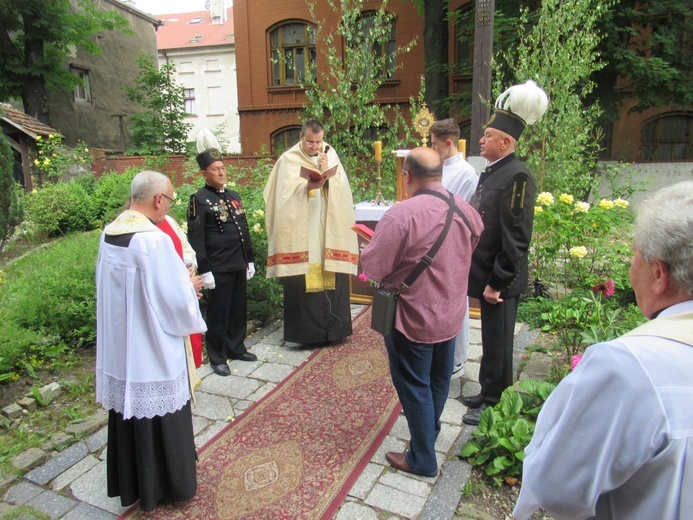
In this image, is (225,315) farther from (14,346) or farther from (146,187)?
(146,187)

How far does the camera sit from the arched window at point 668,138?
14.2m

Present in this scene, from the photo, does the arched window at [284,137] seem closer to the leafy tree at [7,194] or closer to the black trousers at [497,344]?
the leafy tree at [7,194]

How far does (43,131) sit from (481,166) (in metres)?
12.5

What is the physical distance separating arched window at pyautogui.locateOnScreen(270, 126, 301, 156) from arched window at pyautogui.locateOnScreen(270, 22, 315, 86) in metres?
1.58

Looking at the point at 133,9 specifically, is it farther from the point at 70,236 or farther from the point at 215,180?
the point at 215,180

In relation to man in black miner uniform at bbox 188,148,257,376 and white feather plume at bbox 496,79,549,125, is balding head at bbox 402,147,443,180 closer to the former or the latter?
white feather plume at bbox 496,79,549,125

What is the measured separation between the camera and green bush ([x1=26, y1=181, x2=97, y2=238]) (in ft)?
30.6

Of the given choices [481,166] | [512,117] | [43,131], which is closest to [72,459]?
[512,117]

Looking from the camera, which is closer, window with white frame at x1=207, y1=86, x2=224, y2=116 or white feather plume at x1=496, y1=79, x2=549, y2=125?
white feather plume at x1=496, y1=79, x2=549, y2=125

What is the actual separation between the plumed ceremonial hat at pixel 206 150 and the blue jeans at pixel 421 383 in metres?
2.24

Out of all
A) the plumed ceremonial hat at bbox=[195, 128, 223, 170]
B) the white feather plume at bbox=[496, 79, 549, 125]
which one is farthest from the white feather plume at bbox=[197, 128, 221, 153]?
the white feather plume at bbox=[496, 79, 549, 125]

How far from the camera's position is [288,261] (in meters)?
4.45

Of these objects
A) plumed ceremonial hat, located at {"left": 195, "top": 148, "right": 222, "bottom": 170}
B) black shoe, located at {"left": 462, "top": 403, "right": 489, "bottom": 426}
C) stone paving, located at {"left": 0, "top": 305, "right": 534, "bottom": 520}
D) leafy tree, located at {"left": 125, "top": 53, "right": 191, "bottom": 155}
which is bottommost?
stone paving, located at {"left": 0, "top": 305, "right": 534, "bottom": 520}

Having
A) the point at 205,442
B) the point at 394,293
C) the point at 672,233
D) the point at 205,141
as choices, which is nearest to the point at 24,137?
the point at 205,141
